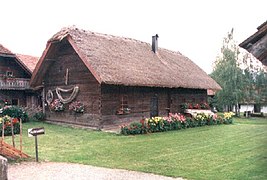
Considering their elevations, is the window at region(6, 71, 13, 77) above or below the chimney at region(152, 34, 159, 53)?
below

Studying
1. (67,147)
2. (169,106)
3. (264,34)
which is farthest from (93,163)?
(169,106)

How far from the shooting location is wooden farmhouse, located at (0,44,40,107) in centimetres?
2916

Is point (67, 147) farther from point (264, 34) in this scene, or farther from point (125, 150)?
point (264, 34)

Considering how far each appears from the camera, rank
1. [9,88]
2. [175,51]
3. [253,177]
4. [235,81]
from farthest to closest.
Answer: [235,81] < [175,51] < [9,88] < [253,177]

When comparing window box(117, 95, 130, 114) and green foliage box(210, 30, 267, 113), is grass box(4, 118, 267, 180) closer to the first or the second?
window box(117, 95, 130, 114)

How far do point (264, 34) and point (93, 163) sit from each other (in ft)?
26.4

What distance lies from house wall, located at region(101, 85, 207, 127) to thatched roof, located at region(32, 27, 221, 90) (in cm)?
109

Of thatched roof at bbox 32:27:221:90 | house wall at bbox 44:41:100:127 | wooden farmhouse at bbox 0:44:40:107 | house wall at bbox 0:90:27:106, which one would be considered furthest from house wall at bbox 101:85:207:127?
house wall at bbox 0:90:27:106

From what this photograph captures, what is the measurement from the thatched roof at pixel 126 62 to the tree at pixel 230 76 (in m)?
9.48

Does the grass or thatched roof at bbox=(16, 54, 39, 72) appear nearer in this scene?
the grass

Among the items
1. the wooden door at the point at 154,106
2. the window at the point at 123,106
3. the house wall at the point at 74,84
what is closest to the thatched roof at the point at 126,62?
the house wall at the point at 74,84

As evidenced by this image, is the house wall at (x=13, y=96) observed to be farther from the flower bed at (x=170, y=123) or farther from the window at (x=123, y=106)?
the flower bed at (x=170, y=123)

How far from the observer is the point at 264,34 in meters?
4.23

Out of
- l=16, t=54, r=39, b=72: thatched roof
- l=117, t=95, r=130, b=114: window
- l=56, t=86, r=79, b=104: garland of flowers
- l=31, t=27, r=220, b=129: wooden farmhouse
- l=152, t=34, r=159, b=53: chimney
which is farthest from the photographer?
l=16, t=54, r=39, b=72: thatched roof
